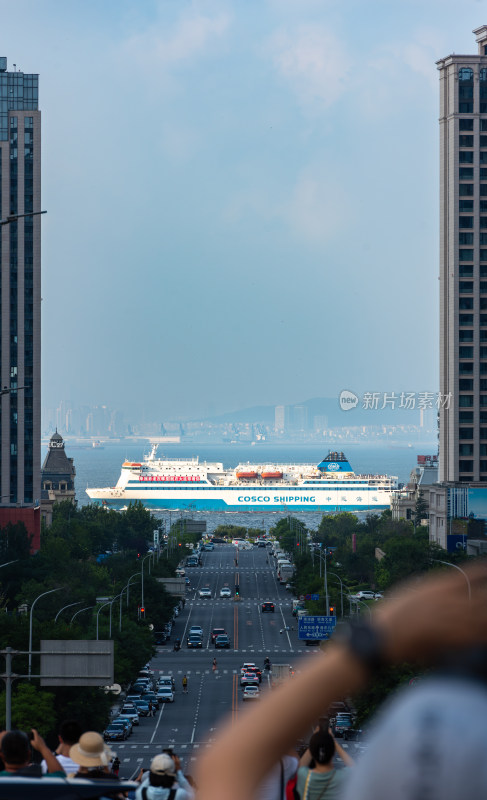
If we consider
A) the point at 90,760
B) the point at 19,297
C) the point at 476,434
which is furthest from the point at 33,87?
the point at 90,760

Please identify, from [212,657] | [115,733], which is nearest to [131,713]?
[115,733]

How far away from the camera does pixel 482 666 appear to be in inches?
118

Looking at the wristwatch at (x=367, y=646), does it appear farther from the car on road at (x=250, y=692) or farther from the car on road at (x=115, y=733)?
the car on road at (x=250, y=692)

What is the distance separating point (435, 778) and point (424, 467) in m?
136

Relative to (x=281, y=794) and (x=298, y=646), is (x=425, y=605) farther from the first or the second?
(x=298, y=646)

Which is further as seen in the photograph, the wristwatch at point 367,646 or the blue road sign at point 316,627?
the blue road sign at point 316,627

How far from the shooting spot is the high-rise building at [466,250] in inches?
3733

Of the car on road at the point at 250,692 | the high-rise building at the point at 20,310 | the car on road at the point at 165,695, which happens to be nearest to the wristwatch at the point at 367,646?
the car on road at the point at 250,692

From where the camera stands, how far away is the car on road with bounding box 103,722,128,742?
43.7 m

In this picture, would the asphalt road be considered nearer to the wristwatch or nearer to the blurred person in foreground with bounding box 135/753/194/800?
the blurred person in foreground with bounding box 135/753/194/800

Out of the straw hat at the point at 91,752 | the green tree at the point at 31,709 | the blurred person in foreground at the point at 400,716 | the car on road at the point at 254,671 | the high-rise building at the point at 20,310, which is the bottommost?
the car on road at the point at 254,671

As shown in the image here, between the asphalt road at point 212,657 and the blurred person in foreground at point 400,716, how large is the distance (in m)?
12.5

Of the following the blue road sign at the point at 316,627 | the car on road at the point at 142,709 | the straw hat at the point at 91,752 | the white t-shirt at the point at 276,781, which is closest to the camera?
the white t-shirt at the point at 276,781

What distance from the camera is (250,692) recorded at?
50.0 metres
